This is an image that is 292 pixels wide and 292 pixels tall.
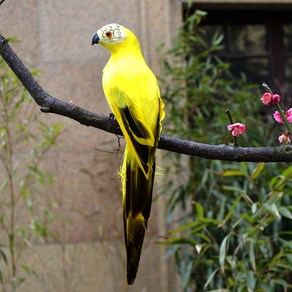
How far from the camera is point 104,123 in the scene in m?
1.37

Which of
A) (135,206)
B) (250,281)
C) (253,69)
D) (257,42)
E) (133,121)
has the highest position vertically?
(257,42)

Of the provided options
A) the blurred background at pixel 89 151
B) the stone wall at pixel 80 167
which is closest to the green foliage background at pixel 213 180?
the blurred background at pixel 89 151

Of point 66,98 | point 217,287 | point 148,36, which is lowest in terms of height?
point 217,287

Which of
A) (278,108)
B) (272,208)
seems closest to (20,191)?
(272,208)

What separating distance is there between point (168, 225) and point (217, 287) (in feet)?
2.15

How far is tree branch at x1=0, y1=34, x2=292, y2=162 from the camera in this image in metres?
1.36

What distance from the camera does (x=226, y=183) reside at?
362cm

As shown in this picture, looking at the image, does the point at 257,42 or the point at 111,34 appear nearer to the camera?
the point at 111,34

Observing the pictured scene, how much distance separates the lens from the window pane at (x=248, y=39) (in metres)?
4.34

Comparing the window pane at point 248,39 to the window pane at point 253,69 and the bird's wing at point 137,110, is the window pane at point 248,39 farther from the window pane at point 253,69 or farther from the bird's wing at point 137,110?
the bird's wing at point 137,110

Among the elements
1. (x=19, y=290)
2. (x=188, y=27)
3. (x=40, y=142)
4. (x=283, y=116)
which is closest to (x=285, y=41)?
(x=188, y=27)

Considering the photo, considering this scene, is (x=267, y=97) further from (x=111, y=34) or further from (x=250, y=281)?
(x=250, y=281)

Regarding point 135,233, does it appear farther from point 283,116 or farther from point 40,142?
point 40,142

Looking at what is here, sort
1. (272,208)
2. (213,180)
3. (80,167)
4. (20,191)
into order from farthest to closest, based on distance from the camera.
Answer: (80,167), (20,191), (213,180), (272,208)
